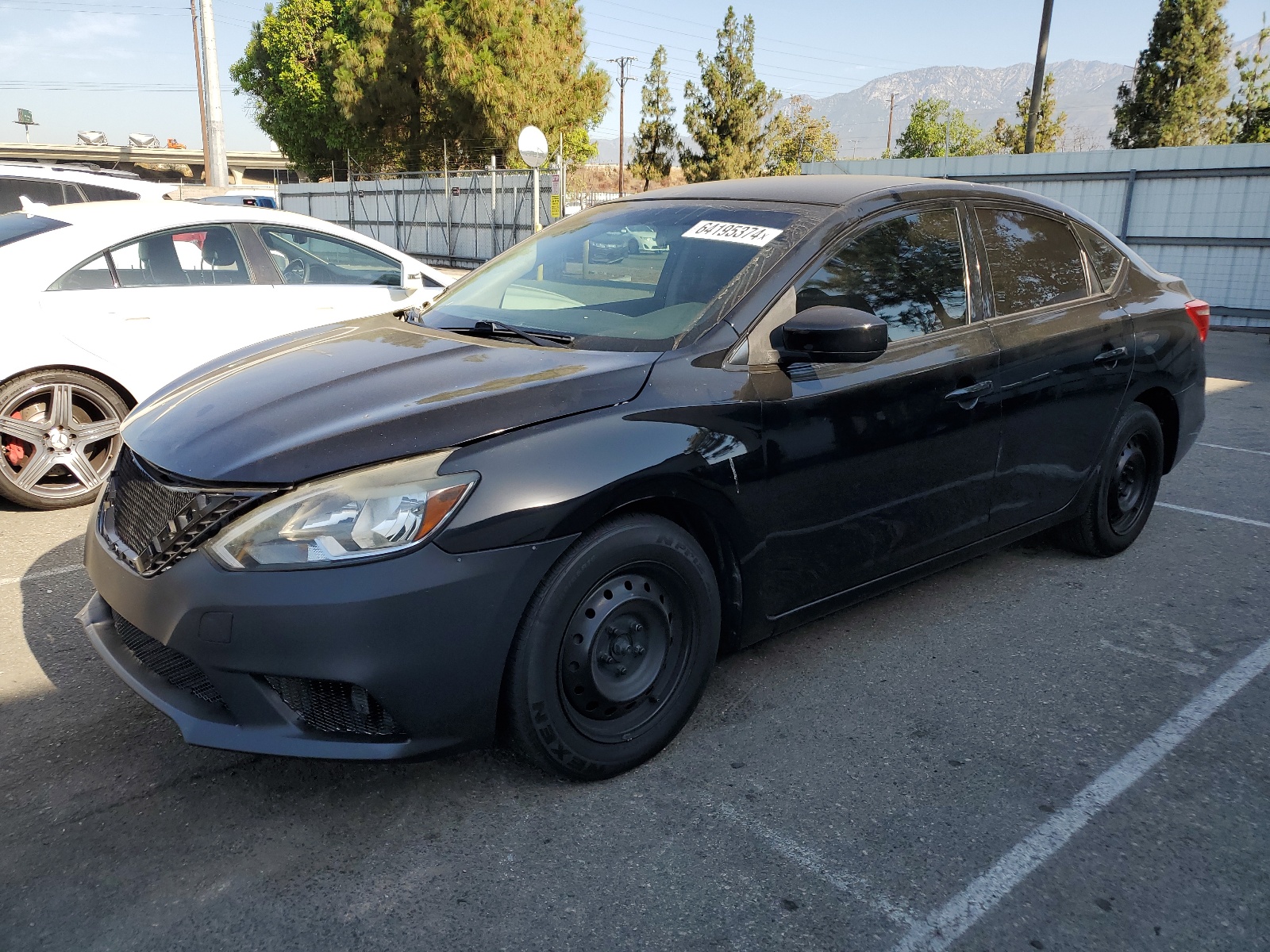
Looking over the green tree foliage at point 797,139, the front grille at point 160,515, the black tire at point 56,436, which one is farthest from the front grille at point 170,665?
the green tree foliage at point 797,139

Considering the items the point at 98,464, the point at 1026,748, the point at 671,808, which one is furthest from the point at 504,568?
the point at 98,464

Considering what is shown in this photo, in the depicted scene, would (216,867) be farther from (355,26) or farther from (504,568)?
(355,26)

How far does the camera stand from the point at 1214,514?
218 inches

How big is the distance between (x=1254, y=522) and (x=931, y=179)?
303cm

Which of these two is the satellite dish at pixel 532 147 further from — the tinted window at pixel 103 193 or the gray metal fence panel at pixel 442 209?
the tinted window at pixel 103 193

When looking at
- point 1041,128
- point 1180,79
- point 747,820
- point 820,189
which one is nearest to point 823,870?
point 747,820

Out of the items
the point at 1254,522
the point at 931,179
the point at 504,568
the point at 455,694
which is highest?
the point at 931,179

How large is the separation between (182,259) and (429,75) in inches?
1572

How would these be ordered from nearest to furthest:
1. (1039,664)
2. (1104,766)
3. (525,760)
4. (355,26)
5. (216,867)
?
(216,867) → (525,760) → (1104,766) → (1039,664) → (355,26)

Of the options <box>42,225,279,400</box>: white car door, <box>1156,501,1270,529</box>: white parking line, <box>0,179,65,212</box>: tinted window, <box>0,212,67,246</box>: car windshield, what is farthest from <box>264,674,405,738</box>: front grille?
<box>0,179,65,212</box>: tinted window

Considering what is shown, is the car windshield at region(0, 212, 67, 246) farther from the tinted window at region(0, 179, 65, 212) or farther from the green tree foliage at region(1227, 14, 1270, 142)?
the green tree foliage at region(1227, 14, 1270, 142)

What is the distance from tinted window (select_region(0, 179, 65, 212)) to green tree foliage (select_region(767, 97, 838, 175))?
127 ft

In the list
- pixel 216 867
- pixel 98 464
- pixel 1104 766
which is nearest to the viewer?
pixel 216 867

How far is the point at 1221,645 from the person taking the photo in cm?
381
